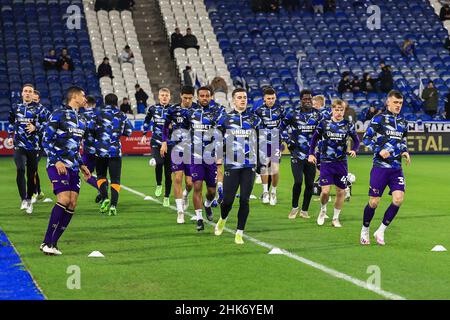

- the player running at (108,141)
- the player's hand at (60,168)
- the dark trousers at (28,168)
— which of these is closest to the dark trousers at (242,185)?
the player's hand at (60,168)

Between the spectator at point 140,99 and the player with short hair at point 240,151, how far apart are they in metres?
21.9

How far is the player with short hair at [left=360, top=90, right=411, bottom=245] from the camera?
12.7 meters

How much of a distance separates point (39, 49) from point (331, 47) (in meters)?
13.4

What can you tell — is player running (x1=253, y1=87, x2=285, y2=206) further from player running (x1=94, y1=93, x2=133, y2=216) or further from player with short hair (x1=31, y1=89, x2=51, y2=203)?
player with short hair (x1=31, y1=89, x2=51, y2=203)

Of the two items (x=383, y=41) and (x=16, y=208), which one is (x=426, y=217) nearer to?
(x=16, y=208)

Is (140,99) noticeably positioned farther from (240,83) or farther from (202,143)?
(202,143)

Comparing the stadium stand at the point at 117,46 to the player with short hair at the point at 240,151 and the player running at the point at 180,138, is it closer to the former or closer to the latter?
the player running at the point at 180,138

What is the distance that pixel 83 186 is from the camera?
2228 cm

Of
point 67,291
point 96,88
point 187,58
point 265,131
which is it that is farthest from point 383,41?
point 67,291

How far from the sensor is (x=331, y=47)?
41719 millimetres

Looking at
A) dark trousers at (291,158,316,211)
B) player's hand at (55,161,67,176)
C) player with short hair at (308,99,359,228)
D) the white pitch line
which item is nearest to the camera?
the white pitch line

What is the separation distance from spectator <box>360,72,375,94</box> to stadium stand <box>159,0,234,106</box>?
5.58 meters

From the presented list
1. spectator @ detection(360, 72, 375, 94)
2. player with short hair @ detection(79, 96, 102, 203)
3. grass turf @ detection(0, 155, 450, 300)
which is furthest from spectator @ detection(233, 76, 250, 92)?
player with short hair @ detection(79, 96, 102, 203)

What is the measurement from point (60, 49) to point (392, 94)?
28.1m
